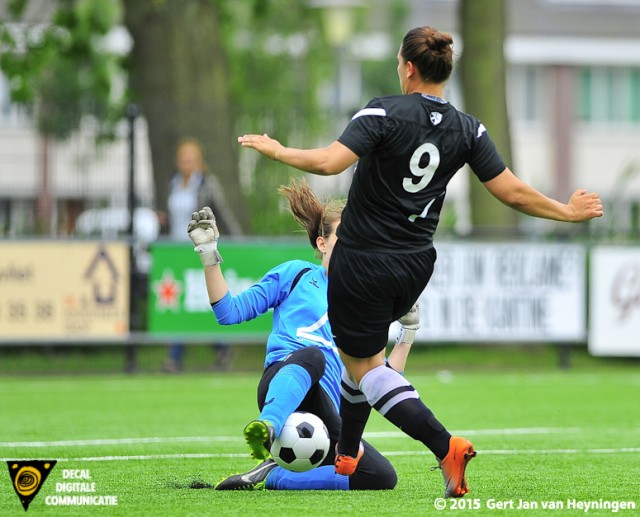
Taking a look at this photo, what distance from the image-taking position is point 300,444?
5.78m

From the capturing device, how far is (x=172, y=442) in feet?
27.5

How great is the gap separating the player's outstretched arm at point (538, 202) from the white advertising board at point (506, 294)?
8.93m

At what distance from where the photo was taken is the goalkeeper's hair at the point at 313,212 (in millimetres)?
6406

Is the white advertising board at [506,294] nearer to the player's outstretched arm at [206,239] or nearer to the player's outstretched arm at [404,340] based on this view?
the player's outstretched arm at [404,340]

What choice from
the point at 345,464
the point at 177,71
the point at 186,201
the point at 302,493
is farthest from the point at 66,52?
the point at 345,464

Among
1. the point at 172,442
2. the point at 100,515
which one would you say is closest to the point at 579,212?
the point at 100,515

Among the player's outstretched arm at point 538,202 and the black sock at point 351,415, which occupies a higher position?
the player's outstretched arm at point 538,202

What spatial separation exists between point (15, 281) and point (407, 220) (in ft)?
30.7

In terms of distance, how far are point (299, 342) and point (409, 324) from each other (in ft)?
1.82

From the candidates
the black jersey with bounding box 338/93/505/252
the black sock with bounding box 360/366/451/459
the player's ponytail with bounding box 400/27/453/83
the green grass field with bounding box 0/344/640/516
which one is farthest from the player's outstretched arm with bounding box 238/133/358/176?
the green grass field with bounding box 0/344/640/516

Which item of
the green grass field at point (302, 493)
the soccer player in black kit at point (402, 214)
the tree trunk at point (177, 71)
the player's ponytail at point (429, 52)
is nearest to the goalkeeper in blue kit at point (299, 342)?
the green grass field at point (302, 493)

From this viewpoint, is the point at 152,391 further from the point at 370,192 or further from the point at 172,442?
the point at 370,192

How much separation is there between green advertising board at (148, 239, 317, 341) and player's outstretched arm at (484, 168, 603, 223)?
883 centimetres

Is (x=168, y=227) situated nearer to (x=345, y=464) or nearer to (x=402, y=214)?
(x=345, y=464)
